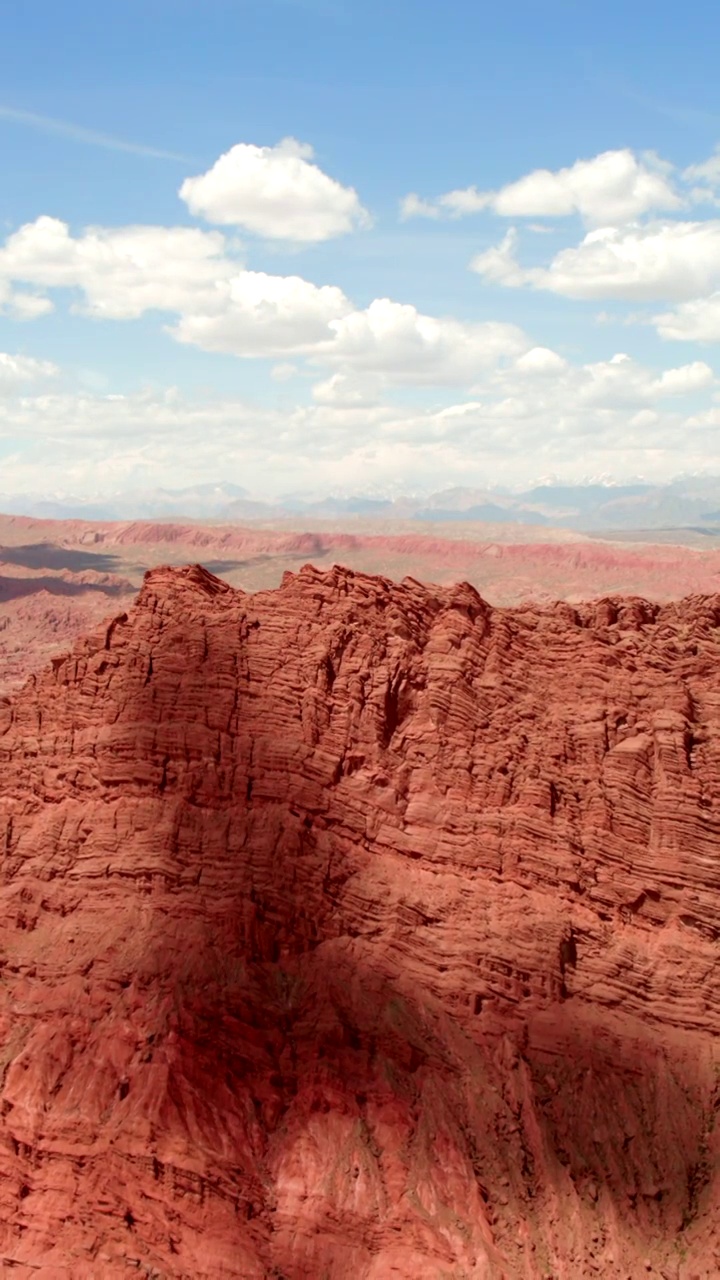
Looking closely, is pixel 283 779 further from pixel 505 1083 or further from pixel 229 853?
pixel 505 1083

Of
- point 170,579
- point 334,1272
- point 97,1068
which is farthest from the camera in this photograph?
point 170,579

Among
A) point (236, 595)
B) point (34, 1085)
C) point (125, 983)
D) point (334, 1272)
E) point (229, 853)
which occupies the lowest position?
point (334, 1272)

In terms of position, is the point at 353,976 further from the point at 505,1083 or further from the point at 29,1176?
the point at 29,1176

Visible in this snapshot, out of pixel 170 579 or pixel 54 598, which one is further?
pixel 54 598

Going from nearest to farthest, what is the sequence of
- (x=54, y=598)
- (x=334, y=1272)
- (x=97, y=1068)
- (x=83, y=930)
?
(x=334, y=1272), (x=97, y=1068), (x=83, y=930), (x=54, y=598)

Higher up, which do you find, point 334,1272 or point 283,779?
point 283,779

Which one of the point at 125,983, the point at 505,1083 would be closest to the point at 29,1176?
the point at 125,983
